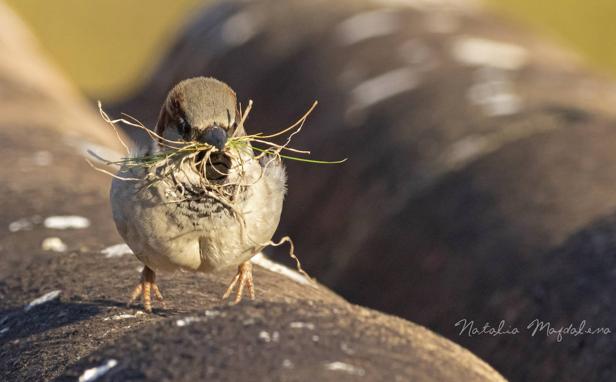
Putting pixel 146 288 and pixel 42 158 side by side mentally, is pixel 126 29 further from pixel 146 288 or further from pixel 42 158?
pixel 146 288

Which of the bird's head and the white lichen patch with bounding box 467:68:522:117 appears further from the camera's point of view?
the white lichen patch with bounding box 467:68:522:117

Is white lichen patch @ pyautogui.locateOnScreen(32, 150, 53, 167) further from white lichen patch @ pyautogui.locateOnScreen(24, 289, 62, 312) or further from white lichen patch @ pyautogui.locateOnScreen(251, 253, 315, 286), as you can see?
white lichen patch @ pyautogui.locateOnScreen(24, 289, 62, 312)

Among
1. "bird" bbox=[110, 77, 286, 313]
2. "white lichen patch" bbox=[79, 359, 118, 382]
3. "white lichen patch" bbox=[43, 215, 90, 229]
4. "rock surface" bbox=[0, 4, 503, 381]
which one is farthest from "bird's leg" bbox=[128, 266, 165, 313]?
"white lichen patch" bbox=[43, 215, 90, 229]

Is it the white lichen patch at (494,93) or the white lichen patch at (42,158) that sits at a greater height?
the white lichen patch at (494,93)

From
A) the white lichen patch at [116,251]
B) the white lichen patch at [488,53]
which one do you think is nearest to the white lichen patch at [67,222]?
the white lichen patch at [116,251]

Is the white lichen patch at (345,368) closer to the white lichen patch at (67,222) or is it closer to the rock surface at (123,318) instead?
the rock surface at (123,318)

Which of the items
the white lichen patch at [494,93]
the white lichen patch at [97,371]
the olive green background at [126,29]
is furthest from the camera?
the olive green background at [126,29]

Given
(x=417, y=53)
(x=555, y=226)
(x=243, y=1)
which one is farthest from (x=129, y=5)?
(x=555, y=226)

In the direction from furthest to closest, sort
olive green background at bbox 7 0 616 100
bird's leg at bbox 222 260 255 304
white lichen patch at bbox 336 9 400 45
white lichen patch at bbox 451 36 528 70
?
olive green background at bbox 7 0 616 100 → white lichen patch at bbox 336 9 400 45 → white lichen patch at bbox 451 36 528 70 → bird's leg at bbox 222 260 255 304
